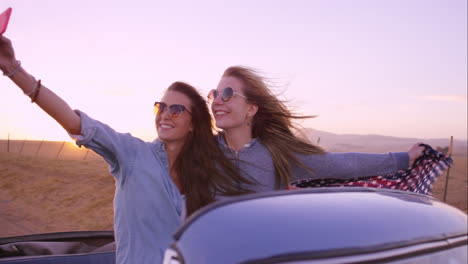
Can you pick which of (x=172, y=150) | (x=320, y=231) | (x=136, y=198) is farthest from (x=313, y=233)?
(x=172, y=150)

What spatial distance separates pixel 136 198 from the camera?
80.0 inches

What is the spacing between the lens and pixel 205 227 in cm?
101

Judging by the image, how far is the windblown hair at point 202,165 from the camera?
2.33 metres

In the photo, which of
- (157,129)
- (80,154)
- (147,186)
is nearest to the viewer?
(147,186)

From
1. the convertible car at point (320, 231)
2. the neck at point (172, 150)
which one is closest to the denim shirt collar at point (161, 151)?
the neck at point (172, 150)

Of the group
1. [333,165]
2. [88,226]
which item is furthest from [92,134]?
[88,226]

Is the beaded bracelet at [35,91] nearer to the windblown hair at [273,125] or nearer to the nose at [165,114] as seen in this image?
the nose at [165,114]

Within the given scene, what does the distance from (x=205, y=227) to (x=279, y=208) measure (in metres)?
0.20

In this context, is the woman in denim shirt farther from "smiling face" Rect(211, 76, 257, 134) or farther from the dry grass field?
the dry grass field

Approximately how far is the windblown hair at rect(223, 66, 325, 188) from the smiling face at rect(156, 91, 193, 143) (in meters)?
0.58

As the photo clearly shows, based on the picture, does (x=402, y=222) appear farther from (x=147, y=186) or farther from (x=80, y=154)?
(x=80, y=154)

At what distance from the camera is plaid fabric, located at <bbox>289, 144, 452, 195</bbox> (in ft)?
9.06

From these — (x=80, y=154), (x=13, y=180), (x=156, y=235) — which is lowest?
(x=80, y=154)

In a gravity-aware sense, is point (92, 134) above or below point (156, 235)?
above
